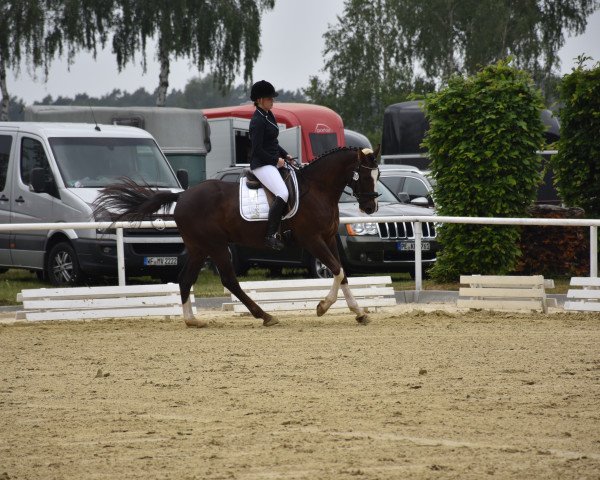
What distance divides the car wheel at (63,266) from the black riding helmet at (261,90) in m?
5.29

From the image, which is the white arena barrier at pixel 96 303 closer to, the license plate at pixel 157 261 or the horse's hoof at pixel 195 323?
the horse's hoof at pixel 195 323

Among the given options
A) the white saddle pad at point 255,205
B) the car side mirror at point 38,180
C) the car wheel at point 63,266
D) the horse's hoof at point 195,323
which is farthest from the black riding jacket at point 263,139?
the car side mirror at point 38,180

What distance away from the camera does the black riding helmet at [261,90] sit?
1327cm

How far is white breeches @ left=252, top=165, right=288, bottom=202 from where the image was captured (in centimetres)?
1325

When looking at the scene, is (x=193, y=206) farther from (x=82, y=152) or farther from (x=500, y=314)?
(x=82, y=152)

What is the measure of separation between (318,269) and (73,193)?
3.72m

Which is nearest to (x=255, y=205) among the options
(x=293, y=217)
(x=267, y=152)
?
(x=293, y=217)

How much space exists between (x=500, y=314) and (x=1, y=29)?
97.7ft

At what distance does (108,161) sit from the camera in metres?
19.0

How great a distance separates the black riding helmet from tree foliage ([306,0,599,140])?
40818 mm

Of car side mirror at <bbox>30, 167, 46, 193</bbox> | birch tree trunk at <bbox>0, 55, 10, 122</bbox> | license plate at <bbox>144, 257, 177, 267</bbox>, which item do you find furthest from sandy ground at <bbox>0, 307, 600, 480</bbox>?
birch tree trunk at <bbox>0, 55, 10, 122</bbox>

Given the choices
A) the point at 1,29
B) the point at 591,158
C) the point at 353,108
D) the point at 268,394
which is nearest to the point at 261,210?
the point at 268,394

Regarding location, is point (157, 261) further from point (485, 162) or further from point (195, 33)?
point (195, 33)

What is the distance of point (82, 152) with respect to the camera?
18859mm
